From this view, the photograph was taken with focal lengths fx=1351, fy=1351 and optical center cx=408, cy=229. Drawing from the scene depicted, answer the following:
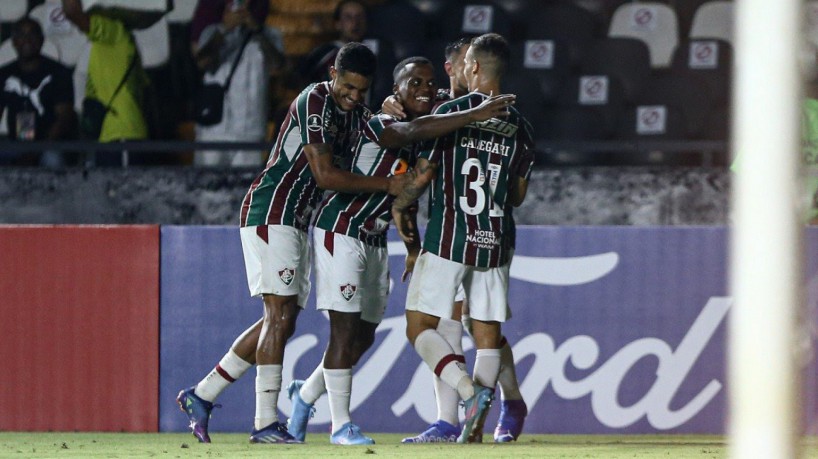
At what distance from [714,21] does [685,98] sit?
0.70 m

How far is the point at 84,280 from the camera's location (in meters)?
7.16

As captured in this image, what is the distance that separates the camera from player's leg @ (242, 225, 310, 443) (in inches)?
223

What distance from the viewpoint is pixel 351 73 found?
18.2 feet

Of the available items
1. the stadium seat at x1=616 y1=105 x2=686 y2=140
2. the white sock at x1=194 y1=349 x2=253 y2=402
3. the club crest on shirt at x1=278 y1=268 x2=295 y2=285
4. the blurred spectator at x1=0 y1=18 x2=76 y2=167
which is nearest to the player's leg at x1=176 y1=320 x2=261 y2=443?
the white sock at x1=194 y1=349 x2=253 y2=402

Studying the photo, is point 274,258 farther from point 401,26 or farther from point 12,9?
point 12,9

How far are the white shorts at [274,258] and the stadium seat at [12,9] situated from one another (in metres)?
4.41

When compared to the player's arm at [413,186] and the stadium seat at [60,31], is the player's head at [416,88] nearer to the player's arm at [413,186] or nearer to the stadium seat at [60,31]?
the player's arm at [413,186]

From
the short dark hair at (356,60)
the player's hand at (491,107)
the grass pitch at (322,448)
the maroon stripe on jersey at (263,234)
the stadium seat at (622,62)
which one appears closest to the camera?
the grass pitch at (322,448)

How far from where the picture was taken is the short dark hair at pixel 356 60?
18.1 ft

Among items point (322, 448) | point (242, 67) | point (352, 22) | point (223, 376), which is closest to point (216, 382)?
point (223, 376)

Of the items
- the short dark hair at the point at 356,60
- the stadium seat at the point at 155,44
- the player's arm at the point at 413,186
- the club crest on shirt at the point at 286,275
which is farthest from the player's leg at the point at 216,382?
the stadium seat at the point at 155,44

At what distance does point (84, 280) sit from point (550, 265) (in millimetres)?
2472

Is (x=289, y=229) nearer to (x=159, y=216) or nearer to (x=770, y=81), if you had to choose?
(x=159, y=216)

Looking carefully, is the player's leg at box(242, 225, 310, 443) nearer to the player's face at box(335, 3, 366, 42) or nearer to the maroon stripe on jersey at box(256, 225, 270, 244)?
the maroon stripe on jersey at box(256, 225, 270, 244)
